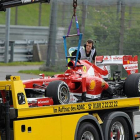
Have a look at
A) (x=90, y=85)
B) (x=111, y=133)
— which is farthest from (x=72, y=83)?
(x=111, y=133)

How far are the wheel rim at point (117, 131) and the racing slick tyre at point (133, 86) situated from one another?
105 centimetres

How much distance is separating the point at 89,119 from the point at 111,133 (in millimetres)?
854

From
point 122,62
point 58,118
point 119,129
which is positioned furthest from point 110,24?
point 58,118

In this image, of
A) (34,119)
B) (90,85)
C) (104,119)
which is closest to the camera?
(34,119)

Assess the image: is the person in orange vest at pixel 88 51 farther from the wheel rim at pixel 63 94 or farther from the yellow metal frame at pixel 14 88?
the yellow metal frame at pixel 14 88

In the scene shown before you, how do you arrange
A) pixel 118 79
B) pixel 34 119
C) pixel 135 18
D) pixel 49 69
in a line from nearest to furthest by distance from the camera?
pixel 34 119, pixel 118 79, pixel 135 18, pixel 49 69

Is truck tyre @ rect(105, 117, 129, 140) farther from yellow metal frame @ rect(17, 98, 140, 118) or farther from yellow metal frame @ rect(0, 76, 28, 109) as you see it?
yellow metal frame @ rect(0, 76, 28, 109)

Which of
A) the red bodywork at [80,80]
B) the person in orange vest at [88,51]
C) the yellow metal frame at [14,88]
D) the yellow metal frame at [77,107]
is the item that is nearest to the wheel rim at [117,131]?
the yellow metal frame at [77,107]

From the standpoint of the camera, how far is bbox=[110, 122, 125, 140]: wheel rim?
10984mm

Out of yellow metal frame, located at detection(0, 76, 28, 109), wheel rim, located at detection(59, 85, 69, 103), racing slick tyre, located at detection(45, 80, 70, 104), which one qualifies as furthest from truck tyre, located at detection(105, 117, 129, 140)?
yellow metal frame, located at detection(0, 76, 28, 109)

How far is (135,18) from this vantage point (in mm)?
21219

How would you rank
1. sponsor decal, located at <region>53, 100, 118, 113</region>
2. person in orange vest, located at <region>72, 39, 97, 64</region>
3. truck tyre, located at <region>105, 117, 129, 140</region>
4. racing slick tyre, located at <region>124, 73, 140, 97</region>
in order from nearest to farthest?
sponsor decal, located at <region>53, 100, 118, 113</region> → truck tyre, located at <region>105, 117, 129, 140</region> → racing slick tyre, located at <region>124, 73, 140, 97</region> → person in orange vest, located at <region>72, 39, 97, 64</region>

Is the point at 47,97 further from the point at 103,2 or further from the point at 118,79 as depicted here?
the point at 103,2

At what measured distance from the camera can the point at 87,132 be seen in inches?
400
